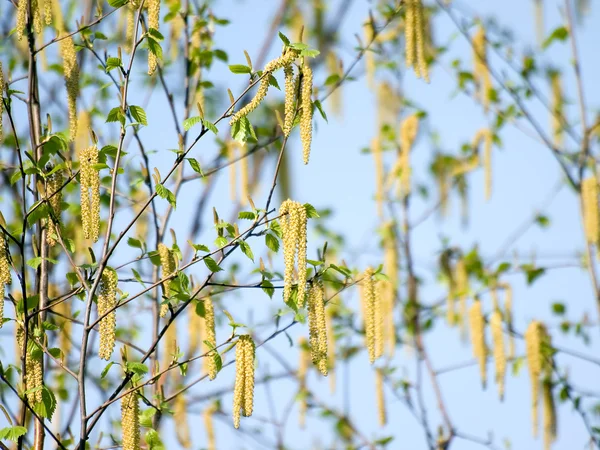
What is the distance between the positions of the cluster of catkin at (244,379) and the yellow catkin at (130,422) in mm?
436

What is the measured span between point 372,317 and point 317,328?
57cm

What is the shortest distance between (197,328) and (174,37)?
2.69 meters

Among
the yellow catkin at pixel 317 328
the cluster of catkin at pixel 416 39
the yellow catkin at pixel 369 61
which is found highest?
the yellow catkin at pixel 369 61

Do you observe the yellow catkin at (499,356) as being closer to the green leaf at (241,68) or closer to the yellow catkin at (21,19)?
the green leaf at (241,68)

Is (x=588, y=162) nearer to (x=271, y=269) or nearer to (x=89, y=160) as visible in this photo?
(x=271, y=269)

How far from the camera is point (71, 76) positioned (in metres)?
4.49

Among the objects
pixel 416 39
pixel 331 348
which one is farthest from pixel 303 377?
pixel 416 39

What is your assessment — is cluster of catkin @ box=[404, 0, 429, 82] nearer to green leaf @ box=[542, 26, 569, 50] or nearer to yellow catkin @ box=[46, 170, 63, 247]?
yellow catkin @ box=[46, 170, 63, 247]

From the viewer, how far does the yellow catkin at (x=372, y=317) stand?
410 cm

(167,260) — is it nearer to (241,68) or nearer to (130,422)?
(130,422)

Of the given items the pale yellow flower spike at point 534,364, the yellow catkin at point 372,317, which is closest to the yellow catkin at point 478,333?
the pale yellow flower spike at point 534,364

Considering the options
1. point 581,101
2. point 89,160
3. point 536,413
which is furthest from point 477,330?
point 89,160

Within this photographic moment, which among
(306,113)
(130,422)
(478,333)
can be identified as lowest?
(130,422)

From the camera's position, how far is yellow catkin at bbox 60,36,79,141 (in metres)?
4.33
